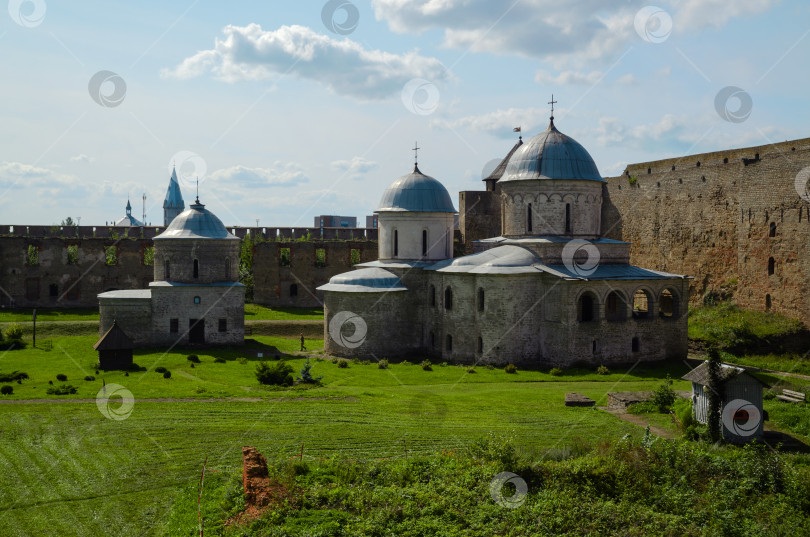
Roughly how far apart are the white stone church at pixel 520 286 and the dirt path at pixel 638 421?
8273 millimetres

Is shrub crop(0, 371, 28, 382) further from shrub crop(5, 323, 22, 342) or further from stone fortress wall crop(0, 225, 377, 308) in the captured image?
stone fortress wall crop(0, 225, 377, 308)

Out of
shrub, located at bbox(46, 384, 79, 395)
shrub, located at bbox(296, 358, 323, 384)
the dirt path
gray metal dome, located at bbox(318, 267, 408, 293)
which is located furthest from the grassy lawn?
gray metal dome, located at bbox(318, 267, 408, 293)

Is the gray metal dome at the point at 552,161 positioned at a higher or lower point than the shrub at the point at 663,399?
higher

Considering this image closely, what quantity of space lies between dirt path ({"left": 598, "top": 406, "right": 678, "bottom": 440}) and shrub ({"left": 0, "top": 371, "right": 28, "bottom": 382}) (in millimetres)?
21002

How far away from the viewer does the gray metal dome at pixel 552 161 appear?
3475 centimetres

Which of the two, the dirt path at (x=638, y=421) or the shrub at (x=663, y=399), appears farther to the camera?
the shrub at (x=663, y=399)

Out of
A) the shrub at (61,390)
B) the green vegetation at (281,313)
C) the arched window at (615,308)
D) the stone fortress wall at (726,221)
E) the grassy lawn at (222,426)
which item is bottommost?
the grassy lawn at (222,426)

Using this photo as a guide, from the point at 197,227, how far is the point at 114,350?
10.9 meters

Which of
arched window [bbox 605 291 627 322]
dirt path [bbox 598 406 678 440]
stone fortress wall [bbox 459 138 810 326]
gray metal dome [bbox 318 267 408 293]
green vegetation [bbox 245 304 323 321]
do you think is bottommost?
dirt path [bbox 598 406 678 440]

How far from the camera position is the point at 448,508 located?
46.3ft

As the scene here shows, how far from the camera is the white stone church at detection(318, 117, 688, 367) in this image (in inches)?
1246

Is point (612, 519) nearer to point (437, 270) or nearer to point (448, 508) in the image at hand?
point (448, 508)

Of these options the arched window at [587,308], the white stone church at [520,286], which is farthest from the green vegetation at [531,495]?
the arched window at [587,308]

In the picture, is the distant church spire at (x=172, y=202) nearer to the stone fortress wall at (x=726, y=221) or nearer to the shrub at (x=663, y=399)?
the stone fortress wall at (x=726, y=221)
